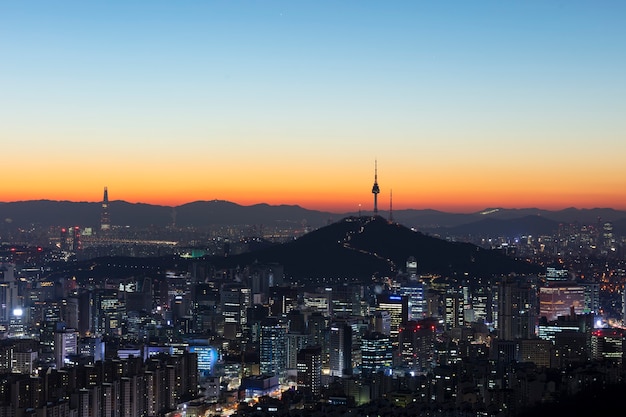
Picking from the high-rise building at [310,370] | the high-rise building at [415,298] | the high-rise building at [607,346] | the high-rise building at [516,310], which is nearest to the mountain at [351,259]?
the high-rise building at [415,298]

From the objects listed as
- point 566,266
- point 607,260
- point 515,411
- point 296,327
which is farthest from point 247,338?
point 607,260

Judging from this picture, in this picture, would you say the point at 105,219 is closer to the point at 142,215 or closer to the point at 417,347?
the point at 142,215

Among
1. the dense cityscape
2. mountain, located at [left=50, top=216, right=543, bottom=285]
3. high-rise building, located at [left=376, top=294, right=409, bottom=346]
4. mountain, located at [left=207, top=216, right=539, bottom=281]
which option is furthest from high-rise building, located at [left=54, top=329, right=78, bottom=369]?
mountain, located at [left=207, top=216, right=539, bottom=281]

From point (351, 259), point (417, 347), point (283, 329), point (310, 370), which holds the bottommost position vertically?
point (310, 370)

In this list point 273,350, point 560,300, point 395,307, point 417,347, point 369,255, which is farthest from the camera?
point 369,255

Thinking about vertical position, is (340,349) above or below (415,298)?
below

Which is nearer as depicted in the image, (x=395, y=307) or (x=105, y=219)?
(x=395, y=307)

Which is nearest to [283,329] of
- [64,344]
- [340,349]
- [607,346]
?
[340,349]
